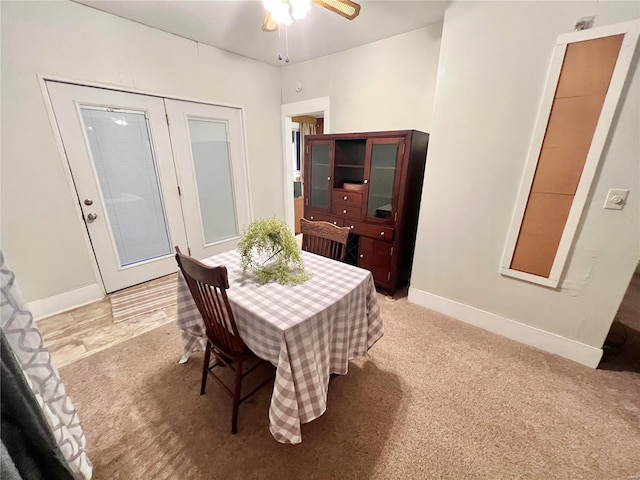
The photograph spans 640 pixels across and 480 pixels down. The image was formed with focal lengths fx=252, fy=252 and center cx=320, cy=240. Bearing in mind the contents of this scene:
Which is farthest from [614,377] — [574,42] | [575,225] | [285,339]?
[285,339]

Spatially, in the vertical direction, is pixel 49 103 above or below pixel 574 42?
below

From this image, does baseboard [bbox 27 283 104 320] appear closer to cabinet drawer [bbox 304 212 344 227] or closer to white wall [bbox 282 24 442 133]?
cabinet drawer [bbox 304 212 344 227]

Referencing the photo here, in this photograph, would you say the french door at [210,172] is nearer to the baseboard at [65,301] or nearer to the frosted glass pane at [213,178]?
the frosted glass pane at [213,178]

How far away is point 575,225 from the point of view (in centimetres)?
164

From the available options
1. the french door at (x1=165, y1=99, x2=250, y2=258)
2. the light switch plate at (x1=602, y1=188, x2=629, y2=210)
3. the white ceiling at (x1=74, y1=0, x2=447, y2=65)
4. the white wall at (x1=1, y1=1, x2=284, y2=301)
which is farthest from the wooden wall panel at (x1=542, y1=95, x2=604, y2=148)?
the white wall at (x1=1, y1=1, x2=284, y2=301)

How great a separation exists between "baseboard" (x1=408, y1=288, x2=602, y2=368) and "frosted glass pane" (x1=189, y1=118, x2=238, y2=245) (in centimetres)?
252

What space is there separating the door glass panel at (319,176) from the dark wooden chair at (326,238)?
37.3 inches

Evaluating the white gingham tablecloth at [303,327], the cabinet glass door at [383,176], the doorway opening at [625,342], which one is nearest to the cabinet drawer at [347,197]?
the cabinet glass door at [383,176]

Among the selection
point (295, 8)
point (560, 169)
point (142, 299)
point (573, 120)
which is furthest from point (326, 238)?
point (142, 299)

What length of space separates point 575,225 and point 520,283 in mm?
538

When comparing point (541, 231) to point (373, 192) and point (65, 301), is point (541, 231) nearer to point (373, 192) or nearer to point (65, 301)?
point (373, 192)

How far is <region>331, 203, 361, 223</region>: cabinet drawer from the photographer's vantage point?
8.59 feet

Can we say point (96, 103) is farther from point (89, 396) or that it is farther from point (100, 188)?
point (89, 396)

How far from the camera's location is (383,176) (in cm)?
239
